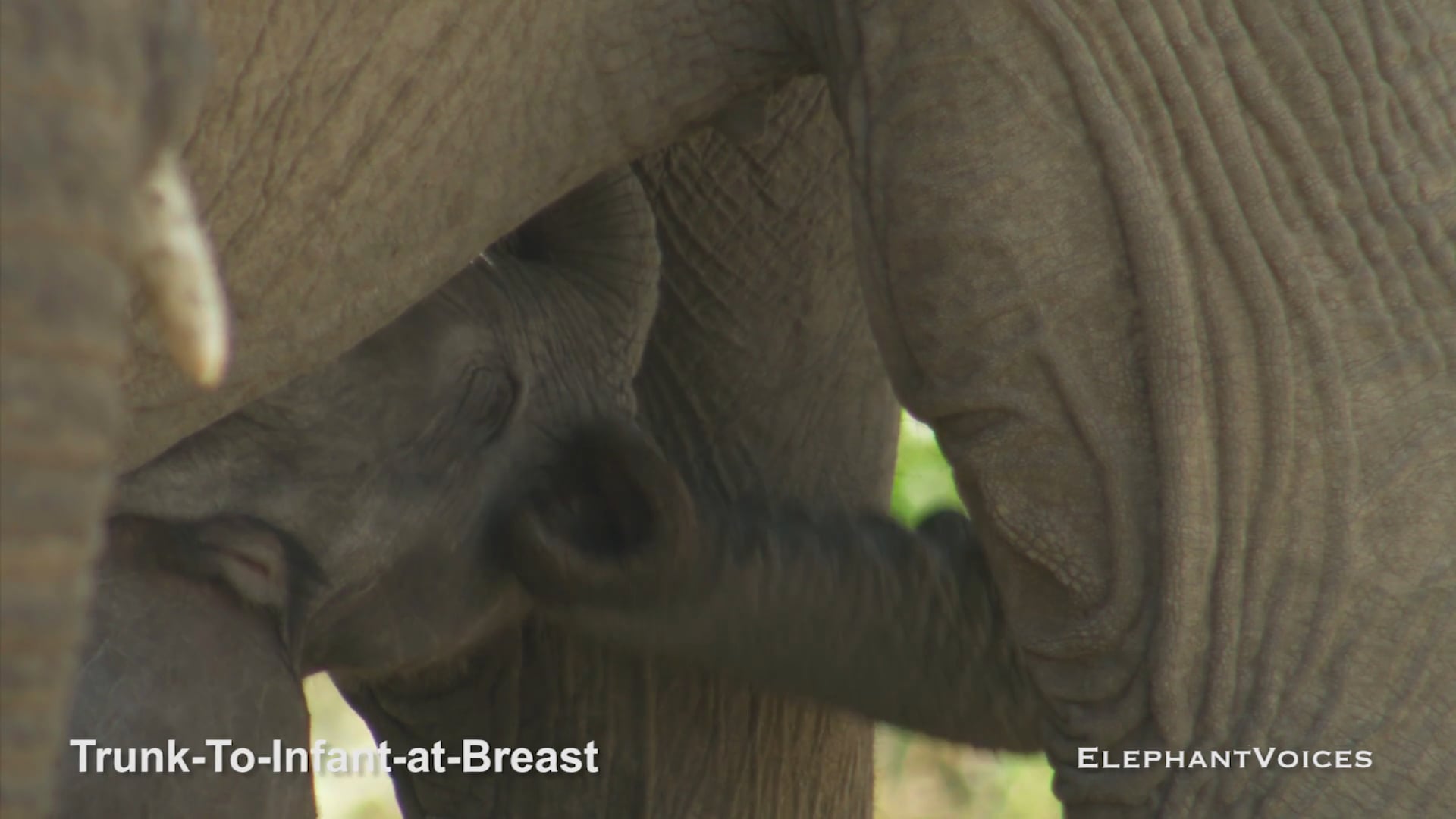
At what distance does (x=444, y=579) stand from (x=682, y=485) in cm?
16

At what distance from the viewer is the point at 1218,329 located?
117 centimetres

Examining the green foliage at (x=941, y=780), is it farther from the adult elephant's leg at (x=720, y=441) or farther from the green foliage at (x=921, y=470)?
the adult elephant's leg at (x=720, y=441)

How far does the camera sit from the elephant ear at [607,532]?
1.52 meters

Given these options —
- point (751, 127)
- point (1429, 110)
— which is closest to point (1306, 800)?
point (1429, 110)

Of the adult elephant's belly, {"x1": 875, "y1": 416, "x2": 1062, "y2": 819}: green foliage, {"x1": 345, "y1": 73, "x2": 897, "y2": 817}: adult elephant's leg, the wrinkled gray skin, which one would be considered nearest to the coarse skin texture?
the wrinkled gray skin

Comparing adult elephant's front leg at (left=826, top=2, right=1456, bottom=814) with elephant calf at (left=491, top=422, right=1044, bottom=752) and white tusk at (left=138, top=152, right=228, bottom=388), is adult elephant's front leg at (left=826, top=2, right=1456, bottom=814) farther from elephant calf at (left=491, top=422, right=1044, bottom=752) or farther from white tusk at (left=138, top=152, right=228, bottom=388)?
white tusk at (left=138, top=152, right=228, bottom=388)

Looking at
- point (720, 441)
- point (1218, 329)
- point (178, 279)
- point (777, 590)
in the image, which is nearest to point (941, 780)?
point (720, 441)

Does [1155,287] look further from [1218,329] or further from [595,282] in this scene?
[595,282]

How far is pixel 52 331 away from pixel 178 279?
0.05 meters

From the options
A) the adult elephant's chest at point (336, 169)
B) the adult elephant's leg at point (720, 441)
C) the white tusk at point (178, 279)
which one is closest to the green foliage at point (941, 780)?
the adult elephant's leg at point (720, 441)

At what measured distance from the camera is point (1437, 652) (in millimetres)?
1188

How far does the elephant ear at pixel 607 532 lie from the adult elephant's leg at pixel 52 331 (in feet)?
3.00

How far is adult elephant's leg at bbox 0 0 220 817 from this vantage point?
0.59 metres

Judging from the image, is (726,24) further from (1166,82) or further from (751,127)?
(1166,82)
